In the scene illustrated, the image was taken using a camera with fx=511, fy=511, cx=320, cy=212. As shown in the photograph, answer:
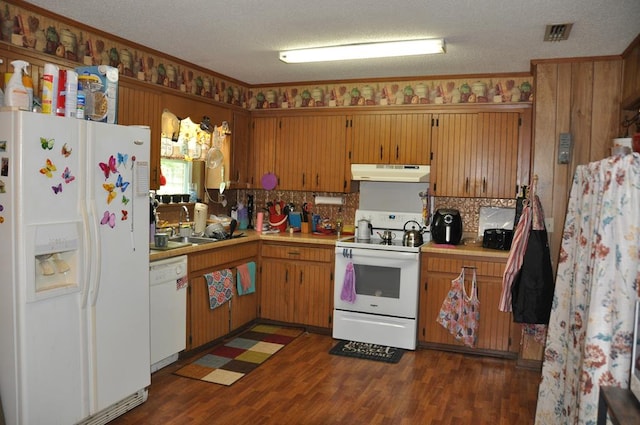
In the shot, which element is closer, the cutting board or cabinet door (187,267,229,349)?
the cutting board

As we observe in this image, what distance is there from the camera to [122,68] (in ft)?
12.6

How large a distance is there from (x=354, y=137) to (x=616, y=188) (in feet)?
10.9

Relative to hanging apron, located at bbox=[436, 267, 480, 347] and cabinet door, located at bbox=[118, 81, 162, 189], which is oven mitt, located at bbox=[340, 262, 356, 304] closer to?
hanging apron, located at bbox=[436, 267, 480, 347]

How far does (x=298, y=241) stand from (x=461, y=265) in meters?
1.50

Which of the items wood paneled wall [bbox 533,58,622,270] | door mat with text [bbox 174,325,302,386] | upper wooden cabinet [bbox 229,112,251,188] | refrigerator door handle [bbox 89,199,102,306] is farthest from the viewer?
upper wooden cabinet [bbox 229,112,251,188]

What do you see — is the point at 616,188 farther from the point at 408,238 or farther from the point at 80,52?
the point at 80,52

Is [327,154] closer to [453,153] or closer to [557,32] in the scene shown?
[453,153]

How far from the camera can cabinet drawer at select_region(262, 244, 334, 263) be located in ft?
15.7

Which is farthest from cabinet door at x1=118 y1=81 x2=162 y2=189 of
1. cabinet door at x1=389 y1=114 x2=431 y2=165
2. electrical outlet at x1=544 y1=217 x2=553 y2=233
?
electrical outlet at x1=544 y1=217 x2=553 y2=233

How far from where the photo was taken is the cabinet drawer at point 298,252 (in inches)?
188

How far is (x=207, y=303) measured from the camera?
166 inches

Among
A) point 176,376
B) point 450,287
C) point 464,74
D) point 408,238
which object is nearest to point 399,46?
point 464,74

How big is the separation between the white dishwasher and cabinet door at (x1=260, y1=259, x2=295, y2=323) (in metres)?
1.20

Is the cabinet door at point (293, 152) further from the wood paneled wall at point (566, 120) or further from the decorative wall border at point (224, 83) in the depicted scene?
the wood paneled wall at point (566, 120)
